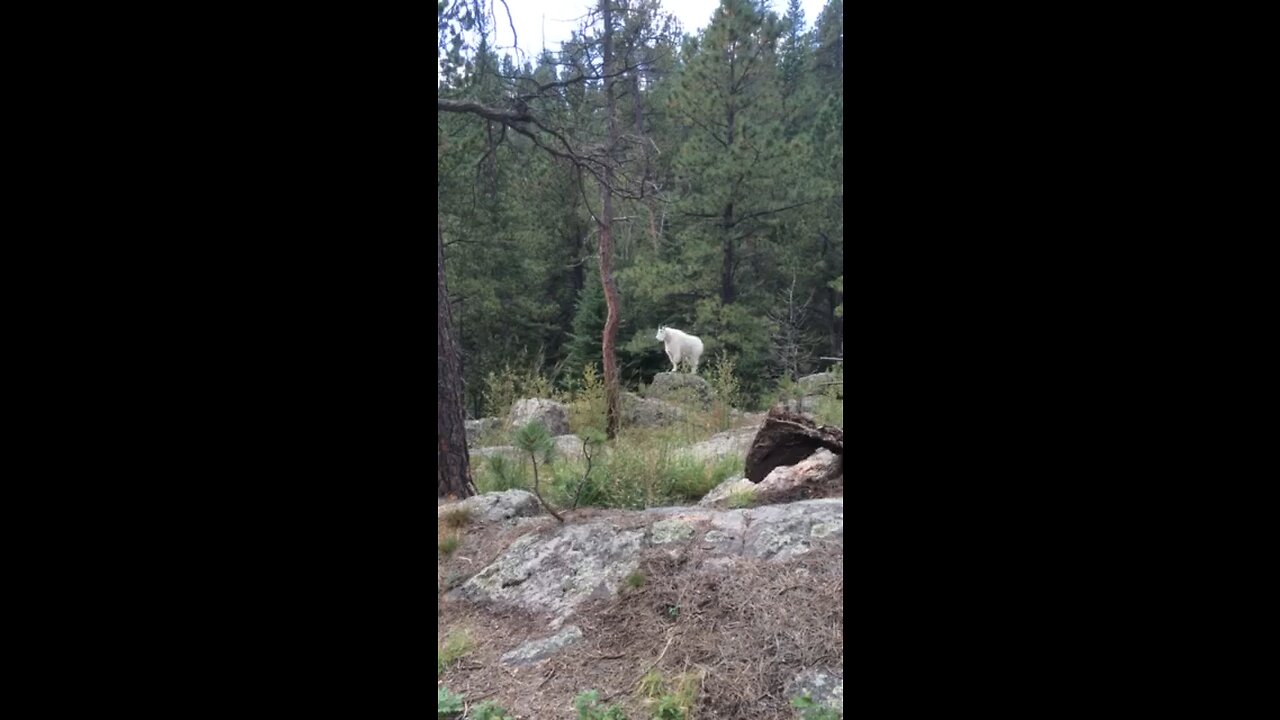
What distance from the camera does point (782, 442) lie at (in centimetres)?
368

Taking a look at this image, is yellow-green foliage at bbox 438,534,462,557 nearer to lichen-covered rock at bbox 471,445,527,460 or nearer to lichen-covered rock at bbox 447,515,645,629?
lichen-covered rock at bbox 447,515,645,629

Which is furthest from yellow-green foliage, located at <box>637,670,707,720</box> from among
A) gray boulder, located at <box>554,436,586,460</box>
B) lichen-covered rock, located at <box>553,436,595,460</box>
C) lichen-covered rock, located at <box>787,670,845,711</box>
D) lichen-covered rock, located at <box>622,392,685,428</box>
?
lichen-covered rock, located at <box>622,392,685,428</box>

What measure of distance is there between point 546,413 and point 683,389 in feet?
4.09

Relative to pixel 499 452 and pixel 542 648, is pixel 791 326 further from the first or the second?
pixel 542 648

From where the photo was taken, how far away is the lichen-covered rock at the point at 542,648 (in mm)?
2283

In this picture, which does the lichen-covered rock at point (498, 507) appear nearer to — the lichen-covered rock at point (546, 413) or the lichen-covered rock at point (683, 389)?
the lichen-covered rock at point (546, 413)

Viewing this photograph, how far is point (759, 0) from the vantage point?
1062 cm

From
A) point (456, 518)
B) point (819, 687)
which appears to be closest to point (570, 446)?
point (456, 518)
